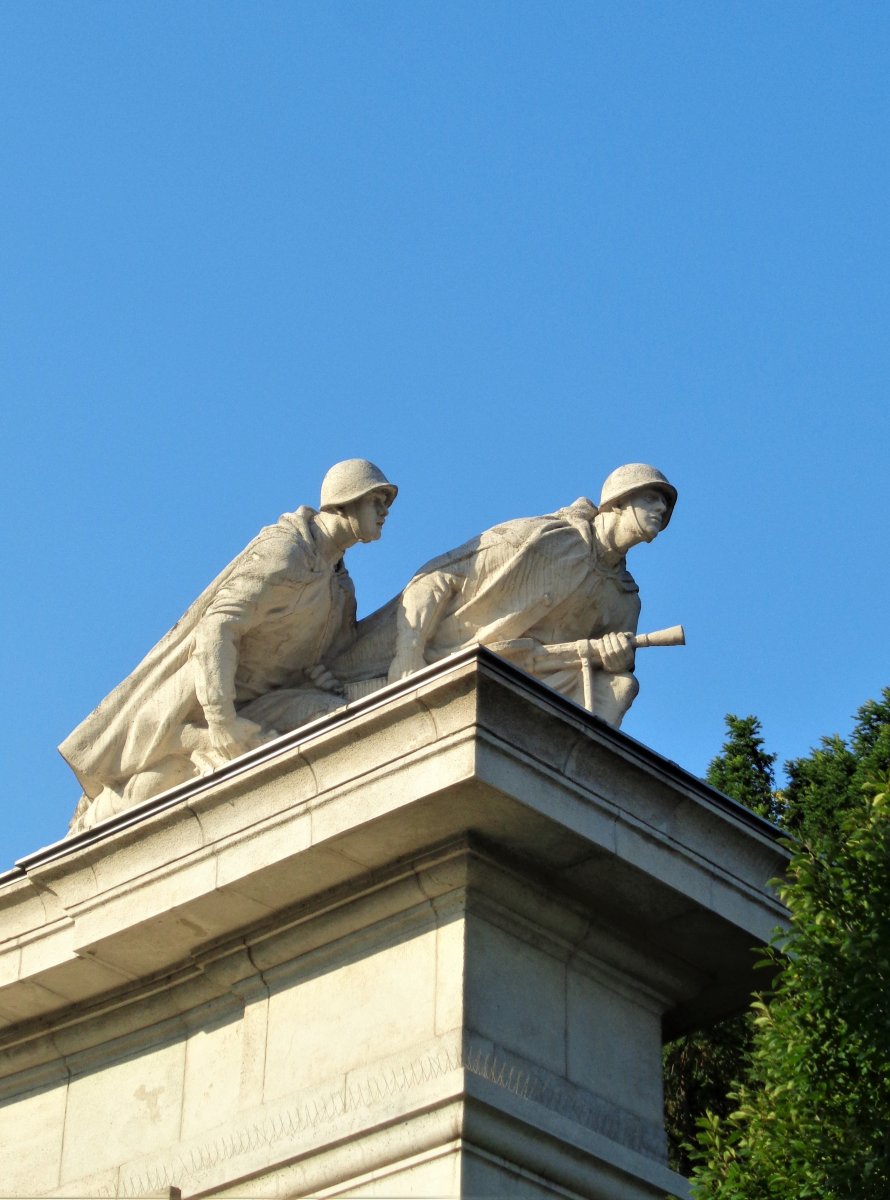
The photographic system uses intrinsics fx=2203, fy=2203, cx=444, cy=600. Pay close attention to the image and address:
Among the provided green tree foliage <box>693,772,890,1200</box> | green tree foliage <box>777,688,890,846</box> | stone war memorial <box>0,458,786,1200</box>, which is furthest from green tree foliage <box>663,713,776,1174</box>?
green tree foliage <box>693,772,890,1200</box>

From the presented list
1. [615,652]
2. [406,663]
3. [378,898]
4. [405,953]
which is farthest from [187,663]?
[405,953]

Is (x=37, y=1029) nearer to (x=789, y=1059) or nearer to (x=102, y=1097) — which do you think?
(x=102, y=1097)

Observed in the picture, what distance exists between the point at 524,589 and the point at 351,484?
1.28 m

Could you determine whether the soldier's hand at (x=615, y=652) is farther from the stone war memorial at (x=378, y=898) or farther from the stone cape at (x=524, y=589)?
the stone cape at (x=524, y=589)

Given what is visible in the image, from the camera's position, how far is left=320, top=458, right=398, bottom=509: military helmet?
45.3 ft

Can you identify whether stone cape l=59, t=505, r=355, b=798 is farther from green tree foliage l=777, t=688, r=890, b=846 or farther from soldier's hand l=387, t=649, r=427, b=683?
green tree foliage l=777, t=688, r=890, b=846

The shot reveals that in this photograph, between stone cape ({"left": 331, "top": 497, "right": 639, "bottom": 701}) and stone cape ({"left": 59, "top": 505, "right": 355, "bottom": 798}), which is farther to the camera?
stone cape ({"left": 59, "top": 505, "right": 355, "bottom": 798})

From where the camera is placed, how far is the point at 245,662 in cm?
1387

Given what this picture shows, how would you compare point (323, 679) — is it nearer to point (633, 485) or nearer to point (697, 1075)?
point (633, 485)

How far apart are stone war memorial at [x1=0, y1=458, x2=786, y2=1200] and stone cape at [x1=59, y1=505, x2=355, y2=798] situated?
0.02 metres

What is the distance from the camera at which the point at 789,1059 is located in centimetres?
1009

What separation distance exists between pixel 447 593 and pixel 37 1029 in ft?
12.1

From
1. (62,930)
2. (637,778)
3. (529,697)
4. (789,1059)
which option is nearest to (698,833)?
(637,778)

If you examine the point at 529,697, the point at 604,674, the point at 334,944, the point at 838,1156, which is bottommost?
the point at 838,1156
